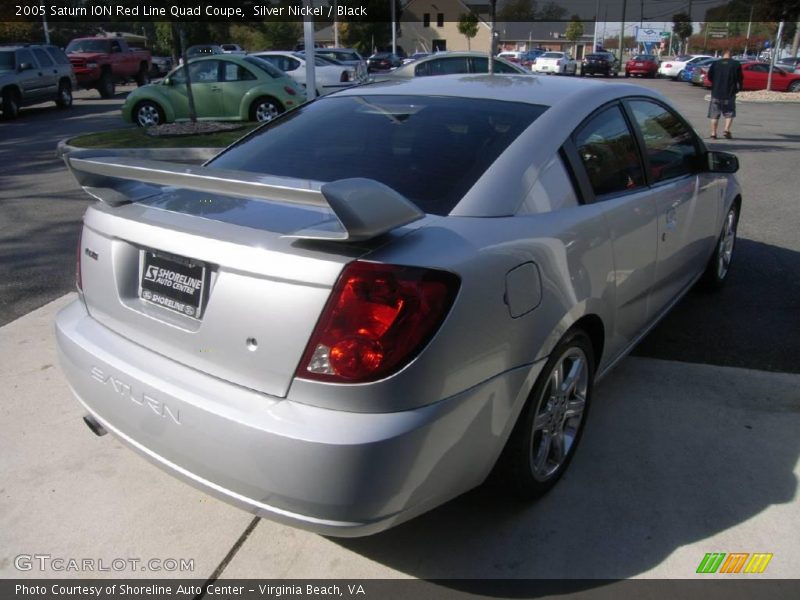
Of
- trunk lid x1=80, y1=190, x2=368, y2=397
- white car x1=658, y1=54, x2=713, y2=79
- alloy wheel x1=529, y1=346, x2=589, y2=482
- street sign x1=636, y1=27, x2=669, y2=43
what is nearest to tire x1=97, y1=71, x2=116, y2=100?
trunk lid x1=80, y1=190, x2=368, y2=397

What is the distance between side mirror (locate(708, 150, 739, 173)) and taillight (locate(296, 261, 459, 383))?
2962 millimetres

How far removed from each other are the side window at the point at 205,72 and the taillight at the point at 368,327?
13827 mm

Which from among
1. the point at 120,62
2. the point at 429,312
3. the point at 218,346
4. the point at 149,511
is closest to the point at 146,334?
the point at 218,346

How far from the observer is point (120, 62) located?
26.4 meters

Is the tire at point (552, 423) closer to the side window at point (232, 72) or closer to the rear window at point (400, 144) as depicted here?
the rear window at point (400, 144)

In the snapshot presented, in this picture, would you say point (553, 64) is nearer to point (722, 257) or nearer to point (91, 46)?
point (91, 46)

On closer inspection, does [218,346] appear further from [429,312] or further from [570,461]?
[570,461]

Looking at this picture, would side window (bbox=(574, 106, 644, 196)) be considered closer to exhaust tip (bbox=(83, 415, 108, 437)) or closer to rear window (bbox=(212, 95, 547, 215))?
rear window (bbox=(212, 95, 547, 215))

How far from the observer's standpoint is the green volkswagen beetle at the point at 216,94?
1447cm

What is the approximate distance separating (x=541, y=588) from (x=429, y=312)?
1098mm

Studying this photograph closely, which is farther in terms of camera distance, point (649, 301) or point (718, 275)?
point (718, 275)

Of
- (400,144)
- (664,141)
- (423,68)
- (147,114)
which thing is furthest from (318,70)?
(400,144)

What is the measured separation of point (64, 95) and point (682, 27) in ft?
243

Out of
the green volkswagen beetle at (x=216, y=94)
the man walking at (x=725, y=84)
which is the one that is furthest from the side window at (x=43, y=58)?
the man walking at (x=725, y=84)
